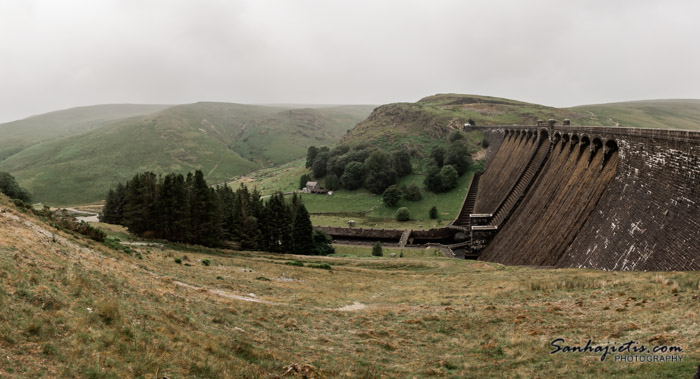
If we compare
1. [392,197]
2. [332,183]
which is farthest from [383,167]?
[332,183]

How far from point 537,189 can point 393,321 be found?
37.4m

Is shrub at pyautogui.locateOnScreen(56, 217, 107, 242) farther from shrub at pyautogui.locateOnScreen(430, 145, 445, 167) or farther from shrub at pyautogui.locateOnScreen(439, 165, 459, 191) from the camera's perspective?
shrub at pyautogui.locateOnScreen(430, 145, 445, 167)

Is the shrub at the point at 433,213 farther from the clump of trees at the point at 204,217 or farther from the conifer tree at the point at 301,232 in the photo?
the conifer tree at the point at 301,232

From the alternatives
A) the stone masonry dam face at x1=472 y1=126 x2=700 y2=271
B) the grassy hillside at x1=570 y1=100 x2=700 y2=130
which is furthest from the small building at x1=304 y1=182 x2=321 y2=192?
the grassy hillside at x1=570 y1=100 x2=700 y2=130

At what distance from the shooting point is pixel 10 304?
10.7 m

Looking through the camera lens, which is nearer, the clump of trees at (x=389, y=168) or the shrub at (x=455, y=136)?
the clump of trees at (x=389, y=168)

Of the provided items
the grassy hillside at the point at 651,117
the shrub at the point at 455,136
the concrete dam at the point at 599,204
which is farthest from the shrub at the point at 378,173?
the grassy hillside at the point at 651,117

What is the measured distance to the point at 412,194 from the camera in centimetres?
9575

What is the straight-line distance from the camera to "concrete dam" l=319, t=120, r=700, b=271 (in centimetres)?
2277

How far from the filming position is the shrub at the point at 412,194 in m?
95.8

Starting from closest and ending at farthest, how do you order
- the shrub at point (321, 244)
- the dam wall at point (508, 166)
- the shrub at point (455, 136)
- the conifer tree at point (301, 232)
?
the conifer tree at point (301, 232) < the dam wall at point (508, 166) < the shrub at point (321, 244) < the shrub at point (455, 136)

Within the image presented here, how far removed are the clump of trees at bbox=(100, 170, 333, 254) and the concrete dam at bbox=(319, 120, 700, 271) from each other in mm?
28822

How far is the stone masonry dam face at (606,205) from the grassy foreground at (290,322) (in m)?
3.34

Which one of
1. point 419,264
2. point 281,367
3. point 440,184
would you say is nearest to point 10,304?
point 281,367
